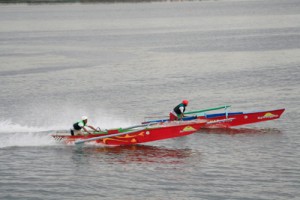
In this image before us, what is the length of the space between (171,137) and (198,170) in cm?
571

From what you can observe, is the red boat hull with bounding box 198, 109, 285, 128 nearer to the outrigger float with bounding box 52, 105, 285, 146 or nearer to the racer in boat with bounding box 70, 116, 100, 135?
the outrigger float with bounding box 52, 105, 285, 146

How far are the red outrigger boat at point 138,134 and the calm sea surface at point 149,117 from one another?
0.67m

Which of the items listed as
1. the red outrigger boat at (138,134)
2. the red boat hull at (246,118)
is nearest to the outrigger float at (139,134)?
the red outrigger boat at (138,134)

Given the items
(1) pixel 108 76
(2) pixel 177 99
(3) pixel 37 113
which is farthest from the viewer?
(1) pixel 108 76

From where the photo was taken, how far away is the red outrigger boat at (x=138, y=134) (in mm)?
41719

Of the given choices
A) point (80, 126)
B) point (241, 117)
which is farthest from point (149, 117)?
point (80, 126)

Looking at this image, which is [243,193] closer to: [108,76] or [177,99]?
[177,99]

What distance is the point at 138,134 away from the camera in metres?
42.2

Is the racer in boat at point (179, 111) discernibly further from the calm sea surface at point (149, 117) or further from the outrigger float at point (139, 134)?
the calm sea surface at point (149, 117)

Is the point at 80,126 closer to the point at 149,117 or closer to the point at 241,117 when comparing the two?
the point at 149,117

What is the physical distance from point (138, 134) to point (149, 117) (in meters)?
7.46

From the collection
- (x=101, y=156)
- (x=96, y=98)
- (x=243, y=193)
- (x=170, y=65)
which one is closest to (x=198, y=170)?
(x=243, y=193)

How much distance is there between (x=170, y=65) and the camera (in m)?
90.9

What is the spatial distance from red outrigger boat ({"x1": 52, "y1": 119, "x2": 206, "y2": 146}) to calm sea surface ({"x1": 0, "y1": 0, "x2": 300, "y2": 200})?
26.4 inches
